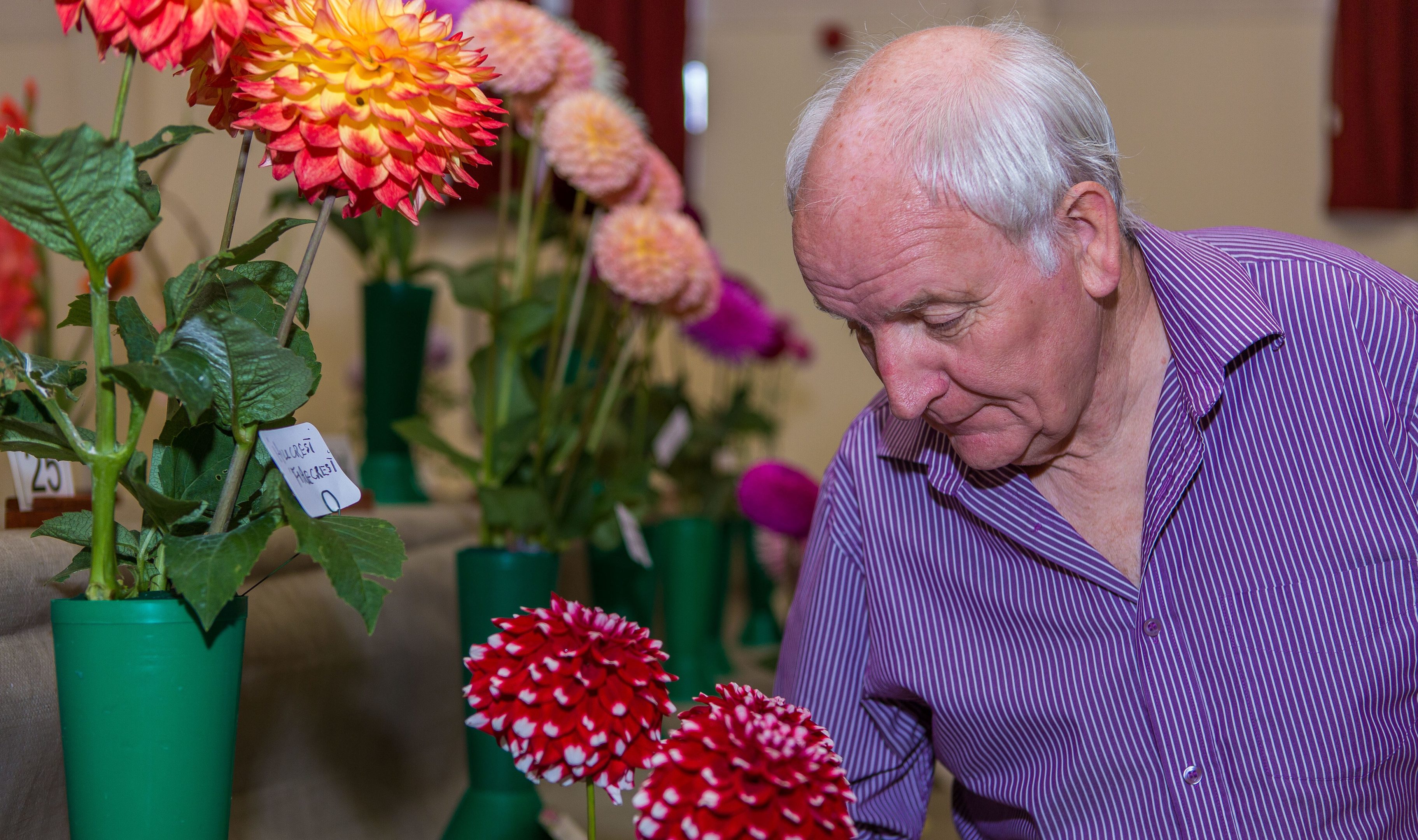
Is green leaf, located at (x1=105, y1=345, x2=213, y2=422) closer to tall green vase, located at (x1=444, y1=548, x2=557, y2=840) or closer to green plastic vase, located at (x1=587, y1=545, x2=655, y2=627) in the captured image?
tall green vase, located at (x1=444, y1=548, x2=557, y2=840)

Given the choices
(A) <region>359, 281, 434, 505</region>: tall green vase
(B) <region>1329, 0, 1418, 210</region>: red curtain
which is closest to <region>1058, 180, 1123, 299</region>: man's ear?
(A) <region>359, 281, 434, 505</region>: tall green vase

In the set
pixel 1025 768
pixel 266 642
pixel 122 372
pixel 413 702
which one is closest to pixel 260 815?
pixel 266 642

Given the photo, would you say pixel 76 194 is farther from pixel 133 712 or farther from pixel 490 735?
pixel 490 735

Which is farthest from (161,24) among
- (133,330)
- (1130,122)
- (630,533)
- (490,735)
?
(1130,122)

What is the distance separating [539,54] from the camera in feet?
3.61

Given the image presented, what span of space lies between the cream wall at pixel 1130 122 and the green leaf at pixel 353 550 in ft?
8.39

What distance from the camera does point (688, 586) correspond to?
1676 millimetres

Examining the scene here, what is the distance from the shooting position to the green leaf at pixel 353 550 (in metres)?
0.54

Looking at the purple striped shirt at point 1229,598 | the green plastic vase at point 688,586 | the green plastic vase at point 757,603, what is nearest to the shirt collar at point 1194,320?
the purple striped shirt at point 1229,598

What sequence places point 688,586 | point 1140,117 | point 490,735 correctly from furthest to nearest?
point 1140,117, point 688,586, point 490,735

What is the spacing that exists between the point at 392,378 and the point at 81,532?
812 mm

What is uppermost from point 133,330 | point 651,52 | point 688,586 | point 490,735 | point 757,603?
point 651,52

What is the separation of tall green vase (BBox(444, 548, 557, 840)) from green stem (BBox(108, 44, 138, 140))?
0.55 metres

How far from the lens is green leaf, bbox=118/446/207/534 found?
0.56 m
